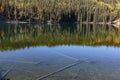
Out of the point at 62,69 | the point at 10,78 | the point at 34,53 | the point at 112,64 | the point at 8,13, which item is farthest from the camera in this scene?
the point at 8,13

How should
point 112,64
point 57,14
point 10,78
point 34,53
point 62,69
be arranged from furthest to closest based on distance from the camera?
point 57,14, point 34,53, point 112,64, point 62,69, point 10,78

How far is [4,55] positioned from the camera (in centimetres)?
4022

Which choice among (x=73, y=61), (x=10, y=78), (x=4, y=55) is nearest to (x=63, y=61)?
(x=73, y=61)

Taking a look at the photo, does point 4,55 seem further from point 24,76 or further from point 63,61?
point 24,76

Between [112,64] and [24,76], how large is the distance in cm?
1399

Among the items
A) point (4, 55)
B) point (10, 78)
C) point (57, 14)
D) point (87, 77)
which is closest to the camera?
point (10, 78)

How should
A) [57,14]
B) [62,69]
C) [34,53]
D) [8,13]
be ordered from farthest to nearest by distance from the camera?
[57,14]
[8,13]
[34,53]
[62,69]

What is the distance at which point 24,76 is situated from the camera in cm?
2752

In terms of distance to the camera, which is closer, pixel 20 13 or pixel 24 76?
pixel 24 76

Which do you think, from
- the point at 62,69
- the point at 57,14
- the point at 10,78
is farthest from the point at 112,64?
the point at 57,14

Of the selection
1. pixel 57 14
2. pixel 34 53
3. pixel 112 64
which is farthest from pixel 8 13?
pixel 112 64

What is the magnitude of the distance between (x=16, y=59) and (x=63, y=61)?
6582 millimetres

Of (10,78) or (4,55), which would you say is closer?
(10,78)

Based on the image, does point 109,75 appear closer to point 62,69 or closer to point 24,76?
point 62,69
